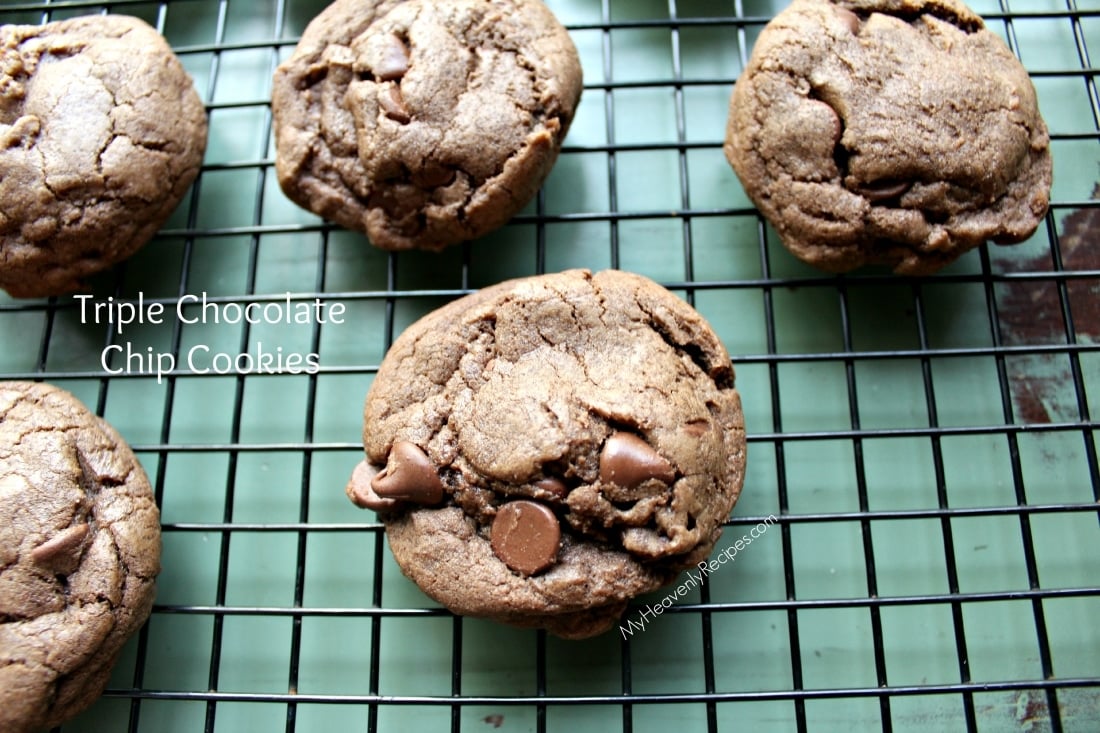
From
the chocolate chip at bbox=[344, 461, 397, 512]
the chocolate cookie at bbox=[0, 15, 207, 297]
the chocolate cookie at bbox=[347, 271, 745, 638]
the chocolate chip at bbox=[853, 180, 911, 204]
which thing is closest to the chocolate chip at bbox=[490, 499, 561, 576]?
the chocolate cookie at bbox=[347, 271, 745, 638]

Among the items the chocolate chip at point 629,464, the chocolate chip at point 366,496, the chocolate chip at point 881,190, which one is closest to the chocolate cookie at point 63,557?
the chocolate chip at point 366,496

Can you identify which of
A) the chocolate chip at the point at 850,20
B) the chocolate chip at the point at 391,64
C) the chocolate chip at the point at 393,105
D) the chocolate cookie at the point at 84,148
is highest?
the chocolate chip at the point at 850,20

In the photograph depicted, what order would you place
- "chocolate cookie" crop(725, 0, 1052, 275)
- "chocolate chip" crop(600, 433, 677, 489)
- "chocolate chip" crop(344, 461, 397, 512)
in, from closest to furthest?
"chocolate chip" crop(600, 433, 677, 489) → "chocolate chip" crop(344, 461, 397, 512) → "chocolate cookie" crop(725, 0, 1052, 275)

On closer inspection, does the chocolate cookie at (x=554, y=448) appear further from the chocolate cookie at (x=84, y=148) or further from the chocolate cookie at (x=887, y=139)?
the chocolate cookie at (x=84, y=148)

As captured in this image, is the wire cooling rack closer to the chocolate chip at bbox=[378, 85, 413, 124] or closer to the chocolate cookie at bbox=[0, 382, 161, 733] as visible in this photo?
the chocolate cookie at bbox=[0, 382, 161, 733]

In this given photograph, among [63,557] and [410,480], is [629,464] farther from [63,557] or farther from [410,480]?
[63,557]

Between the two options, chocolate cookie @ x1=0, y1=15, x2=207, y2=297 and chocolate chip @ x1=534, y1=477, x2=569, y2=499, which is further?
chocolate cookie @ x1=0, y1=15, x2=207, y2=297
